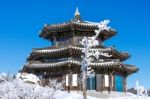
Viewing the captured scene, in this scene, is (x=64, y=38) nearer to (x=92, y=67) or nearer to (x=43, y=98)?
(x=92, y=67)

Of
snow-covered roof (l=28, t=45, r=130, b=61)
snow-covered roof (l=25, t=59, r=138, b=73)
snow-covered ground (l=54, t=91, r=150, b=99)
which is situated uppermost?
snow-covered roof (l=28, t=45, r=130, b=61)

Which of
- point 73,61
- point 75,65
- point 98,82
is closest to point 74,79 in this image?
point 75,65

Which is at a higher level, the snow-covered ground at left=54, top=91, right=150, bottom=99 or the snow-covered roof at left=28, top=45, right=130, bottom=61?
the snow-covered roof at left=28, top=45, right=130, bottom=61

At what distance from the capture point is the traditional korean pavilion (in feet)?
121

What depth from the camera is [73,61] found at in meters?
36.1

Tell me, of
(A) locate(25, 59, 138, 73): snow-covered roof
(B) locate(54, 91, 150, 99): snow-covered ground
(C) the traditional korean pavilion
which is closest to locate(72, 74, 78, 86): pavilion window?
(C) the traditional korean pavilion

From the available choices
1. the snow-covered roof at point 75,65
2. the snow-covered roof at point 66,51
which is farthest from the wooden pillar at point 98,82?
the snow-covered roof at point 66,51

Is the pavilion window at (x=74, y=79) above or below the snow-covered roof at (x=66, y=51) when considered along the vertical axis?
below

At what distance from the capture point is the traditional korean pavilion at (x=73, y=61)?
36.8 metres

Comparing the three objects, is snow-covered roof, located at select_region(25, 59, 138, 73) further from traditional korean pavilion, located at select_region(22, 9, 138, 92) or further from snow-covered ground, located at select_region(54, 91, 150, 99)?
snow-covered ground, located at select_region(54, 91, 150, 99)

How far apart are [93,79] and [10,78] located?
15.2 metres

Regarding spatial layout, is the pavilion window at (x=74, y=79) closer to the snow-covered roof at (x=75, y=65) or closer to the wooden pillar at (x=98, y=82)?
the snow-covered roof at (x=75, y=65)

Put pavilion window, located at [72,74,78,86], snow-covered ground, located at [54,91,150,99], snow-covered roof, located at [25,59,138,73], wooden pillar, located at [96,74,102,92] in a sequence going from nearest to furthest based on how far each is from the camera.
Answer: snow-covered ground, located at [54,91,150,99], snow-covered roof, located at [25,59,138,73], pavilion window, located at [72,74,78,86], wooden pillar, located at [96,74,102,92]

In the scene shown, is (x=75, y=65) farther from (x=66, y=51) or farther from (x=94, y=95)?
(x=94, y=95)
